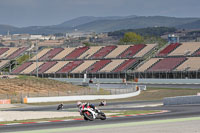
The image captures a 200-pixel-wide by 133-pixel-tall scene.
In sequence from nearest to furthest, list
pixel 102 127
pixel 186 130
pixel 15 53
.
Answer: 1. pixel 186 130
2. pixel 102 127
3. pixel 15 53

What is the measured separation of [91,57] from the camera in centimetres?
12062

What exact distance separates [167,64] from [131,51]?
19.0 m

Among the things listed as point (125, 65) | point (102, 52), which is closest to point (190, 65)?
point (125, 65)

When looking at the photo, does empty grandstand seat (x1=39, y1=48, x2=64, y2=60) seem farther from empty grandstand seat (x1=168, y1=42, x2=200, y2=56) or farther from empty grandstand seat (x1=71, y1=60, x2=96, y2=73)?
empty grandstand seat (x1=168, y1=42, x2=200, y2=56)

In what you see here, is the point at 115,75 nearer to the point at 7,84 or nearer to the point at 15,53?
the point at 7,84

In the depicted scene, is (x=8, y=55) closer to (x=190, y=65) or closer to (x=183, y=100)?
(x=190, y=65)

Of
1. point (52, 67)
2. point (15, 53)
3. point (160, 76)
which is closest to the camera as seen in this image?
point (160, 76)

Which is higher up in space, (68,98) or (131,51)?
(131,51)

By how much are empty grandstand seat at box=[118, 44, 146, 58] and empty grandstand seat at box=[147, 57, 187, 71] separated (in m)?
12.4

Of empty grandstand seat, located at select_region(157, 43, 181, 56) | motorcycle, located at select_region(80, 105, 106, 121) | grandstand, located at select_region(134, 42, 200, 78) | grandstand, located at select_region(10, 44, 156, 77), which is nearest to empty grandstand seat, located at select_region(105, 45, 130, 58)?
grandstand, located at select_region(10, 44, 156, 77)

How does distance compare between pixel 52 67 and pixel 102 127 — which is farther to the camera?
pixel 52 67

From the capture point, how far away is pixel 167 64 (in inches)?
3814

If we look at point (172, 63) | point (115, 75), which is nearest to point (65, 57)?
point (115, 75)

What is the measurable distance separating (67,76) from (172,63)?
2590cm
